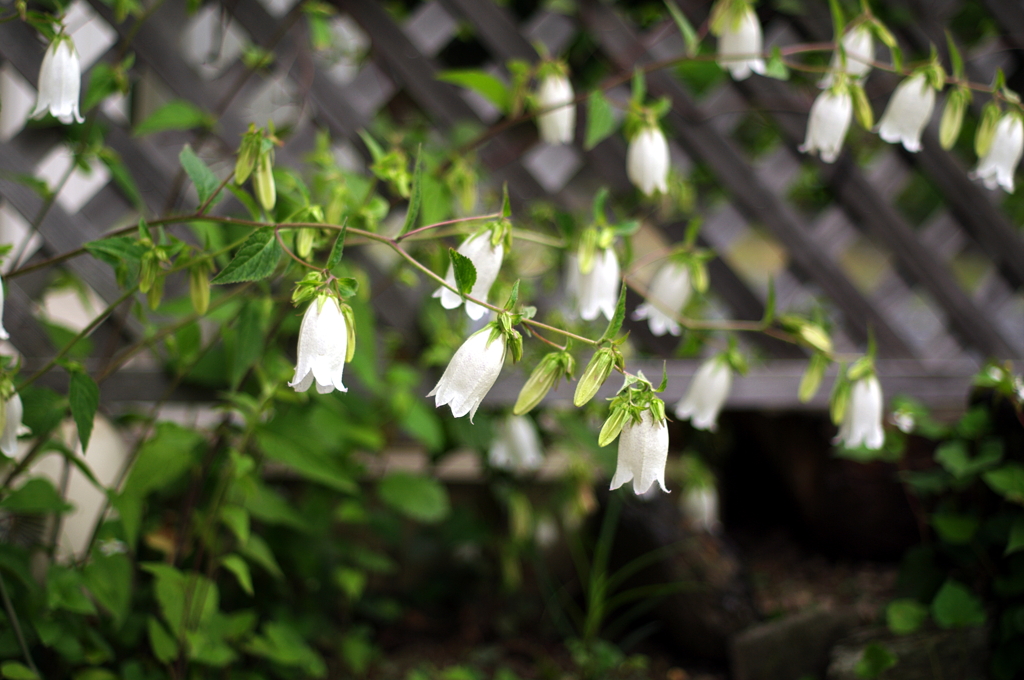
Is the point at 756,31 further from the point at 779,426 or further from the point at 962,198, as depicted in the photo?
the point at 779,426

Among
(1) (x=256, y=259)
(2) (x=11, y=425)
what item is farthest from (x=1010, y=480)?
(2) (x=11, y=425)

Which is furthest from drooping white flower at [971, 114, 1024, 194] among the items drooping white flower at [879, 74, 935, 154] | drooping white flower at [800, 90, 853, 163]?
drooping white flower at [800, 90, 853, 163]

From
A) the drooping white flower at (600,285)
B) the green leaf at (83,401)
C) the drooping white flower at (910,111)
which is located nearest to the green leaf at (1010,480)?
the drooping white flower at (910,111)

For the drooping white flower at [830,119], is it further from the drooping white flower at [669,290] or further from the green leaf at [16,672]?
the green leaf at [16,672]

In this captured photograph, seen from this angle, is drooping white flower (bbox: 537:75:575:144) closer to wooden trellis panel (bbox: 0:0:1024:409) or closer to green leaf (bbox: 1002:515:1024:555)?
wooden trellis panel (bbox: 0:0:1024:409)

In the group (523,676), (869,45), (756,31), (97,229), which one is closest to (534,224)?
(756,31)
